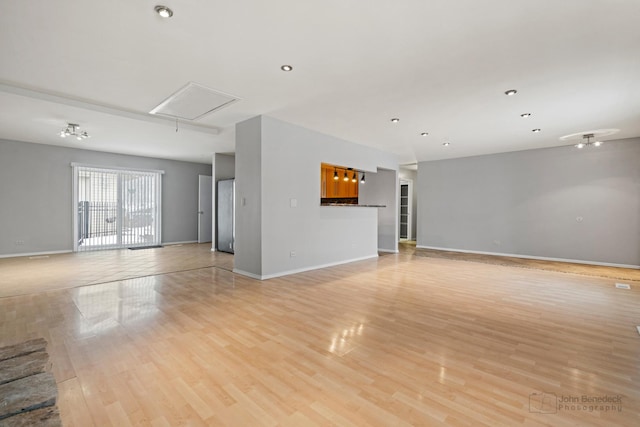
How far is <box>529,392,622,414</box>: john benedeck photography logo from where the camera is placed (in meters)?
1.71

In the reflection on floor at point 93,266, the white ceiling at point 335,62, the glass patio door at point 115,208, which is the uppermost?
the white ceiling at point 335,62

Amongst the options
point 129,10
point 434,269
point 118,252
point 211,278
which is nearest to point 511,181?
point 434,269

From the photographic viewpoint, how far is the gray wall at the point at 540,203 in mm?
6102

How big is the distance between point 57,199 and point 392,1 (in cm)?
873

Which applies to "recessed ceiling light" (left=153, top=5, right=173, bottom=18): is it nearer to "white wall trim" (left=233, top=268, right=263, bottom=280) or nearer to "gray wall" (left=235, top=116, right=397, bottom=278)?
"gray wall" (left=235, top=116, right=397, bottom=278)

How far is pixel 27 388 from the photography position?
1846 mm

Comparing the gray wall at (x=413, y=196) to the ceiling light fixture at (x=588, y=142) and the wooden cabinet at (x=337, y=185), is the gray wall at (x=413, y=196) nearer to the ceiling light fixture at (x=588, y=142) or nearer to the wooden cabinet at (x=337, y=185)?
the wooden cabinet at (x=337, y=185)

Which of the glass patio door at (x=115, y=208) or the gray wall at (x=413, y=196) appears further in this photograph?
the gray wall at (x=413, y=196)

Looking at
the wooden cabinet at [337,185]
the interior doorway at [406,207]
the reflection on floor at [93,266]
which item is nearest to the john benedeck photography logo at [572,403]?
the reflection on floor at [93,266]

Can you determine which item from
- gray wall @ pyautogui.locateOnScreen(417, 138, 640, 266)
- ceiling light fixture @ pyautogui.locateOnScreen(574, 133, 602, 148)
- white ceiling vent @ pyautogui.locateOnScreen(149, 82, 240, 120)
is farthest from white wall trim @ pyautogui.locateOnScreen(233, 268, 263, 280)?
ceiling light fixture @ pyautogui.locateOnScreen(574, 133, 602, 148)

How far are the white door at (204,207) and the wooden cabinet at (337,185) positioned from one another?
4588mm

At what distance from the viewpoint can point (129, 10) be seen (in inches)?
86.9

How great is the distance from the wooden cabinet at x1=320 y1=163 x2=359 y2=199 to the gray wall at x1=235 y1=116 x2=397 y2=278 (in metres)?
0.87

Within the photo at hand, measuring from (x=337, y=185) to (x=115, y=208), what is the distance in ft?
20.7
